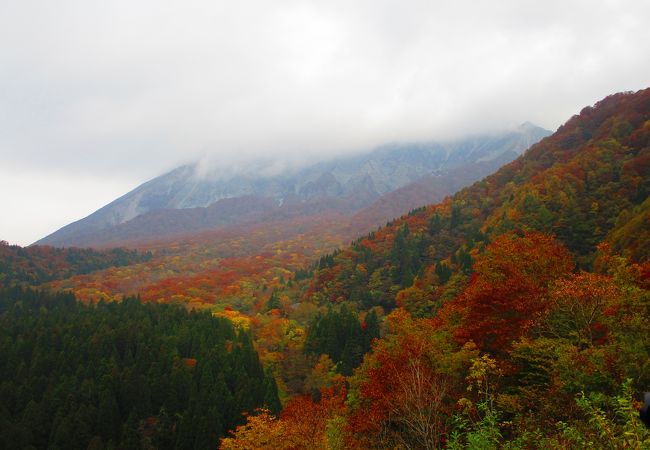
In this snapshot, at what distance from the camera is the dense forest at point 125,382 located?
45469 mm

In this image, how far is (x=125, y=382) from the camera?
5278 cm

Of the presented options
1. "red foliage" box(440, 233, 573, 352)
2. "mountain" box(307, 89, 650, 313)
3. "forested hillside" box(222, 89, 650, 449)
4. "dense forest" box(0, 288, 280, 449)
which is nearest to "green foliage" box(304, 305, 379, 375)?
"forested hillside" box(222, 89, 650, 449)

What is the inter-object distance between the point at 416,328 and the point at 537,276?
849cm

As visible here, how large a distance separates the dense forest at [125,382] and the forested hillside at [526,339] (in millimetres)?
10507

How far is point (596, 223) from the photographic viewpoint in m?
49.9

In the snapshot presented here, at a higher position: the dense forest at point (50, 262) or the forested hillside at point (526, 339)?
the dense forest at point (50, 262)

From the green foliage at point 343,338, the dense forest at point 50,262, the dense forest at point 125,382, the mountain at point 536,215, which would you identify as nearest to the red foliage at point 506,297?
the mountain at point 536,215

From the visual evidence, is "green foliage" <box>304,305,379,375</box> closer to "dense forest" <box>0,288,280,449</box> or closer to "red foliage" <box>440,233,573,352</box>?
"dense forest" <box>0,288,280,449</box>

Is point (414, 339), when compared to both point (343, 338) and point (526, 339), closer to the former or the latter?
point (526, 339)

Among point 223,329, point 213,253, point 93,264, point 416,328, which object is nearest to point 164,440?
point 223,329

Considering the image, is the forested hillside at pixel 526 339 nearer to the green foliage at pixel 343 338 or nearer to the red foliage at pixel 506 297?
the red foliage at pixel 506 297

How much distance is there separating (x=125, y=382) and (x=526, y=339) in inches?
1923

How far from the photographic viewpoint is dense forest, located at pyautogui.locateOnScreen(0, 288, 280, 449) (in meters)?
45.5

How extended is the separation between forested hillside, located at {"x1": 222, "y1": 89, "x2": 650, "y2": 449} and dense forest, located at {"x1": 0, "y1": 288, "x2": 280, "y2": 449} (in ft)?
34.5
